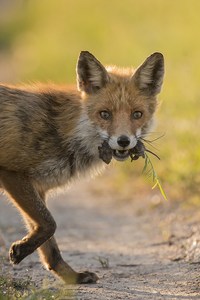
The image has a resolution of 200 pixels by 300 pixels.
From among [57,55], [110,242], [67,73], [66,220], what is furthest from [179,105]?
[57,55]

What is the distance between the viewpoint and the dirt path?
6195 millimetres

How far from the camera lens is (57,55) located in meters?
21.8

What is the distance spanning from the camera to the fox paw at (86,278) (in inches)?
256

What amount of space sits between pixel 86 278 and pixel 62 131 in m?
1.39

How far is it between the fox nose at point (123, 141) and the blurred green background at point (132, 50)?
4.78 ft

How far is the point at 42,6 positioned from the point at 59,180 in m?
28.4

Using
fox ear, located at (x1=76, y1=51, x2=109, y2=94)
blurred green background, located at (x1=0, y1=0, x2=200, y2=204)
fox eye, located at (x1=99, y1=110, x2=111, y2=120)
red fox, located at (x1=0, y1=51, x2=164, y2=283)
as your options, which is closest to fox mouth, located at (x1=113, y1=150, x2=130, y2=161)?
red fox, located at (x1=0, y1=51, x2=164, y2=283)

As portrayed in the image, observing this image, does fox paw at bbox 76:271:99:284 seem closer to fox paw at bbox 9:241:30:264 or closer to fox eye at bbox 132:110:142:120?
fox paw at bbox 9:241:30:264

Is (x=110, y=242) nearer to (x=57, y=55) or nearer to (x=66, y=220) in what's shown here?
(x=66, y=220)

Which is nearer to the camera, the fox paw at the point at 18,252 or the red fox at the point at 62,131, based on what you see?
the fox paw at the point at 18,252

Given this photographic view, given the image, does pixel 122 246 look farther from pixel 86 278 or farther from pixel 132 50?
pixel 132 50

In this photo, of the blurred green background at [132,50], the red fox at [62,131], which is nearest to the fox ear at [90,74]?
the red fox at [62,131]

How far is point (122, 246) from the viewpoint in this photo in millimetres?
8062

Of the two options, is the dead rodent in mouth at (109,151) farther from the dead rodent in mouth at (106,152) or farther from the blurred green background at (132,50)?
the blurred green background at (132,50)
